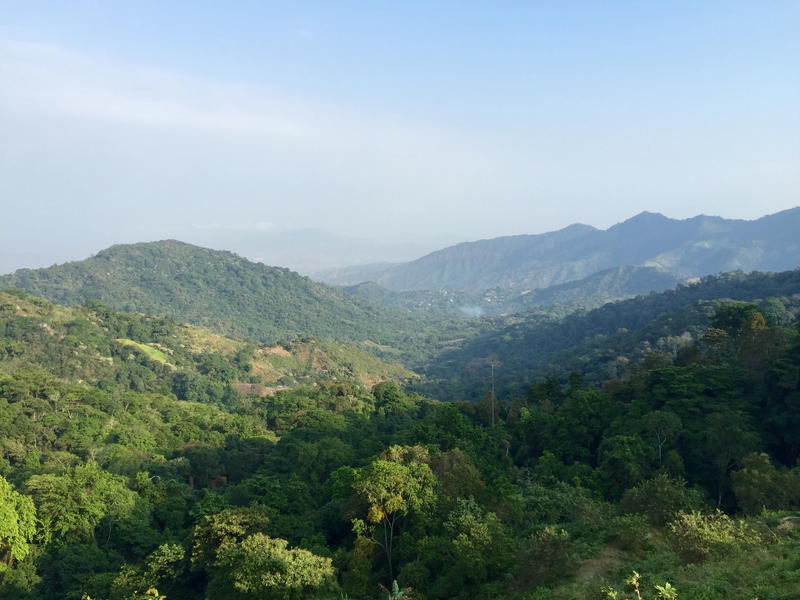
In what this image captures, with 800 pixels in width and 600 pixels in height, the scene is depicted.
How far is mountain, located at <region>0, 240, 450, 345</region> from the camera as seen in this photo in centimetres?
14912

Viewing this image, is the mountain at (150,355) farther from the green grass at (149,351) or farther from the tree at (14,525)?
the tree at (14,525)

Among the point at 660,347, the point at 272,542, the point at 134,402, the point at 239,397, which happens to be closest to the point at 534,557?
the point at 272,542

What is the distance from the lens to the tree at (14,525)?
23.2 meters

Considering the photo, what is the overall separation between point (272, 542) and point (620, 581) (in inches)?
432

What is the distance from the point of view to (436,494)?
70.6 ft

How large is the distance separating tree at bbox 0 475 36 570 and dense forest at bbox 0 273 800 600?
0.32 ft

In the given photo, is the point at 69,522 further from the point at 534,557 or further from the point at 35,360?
the point at 35,360

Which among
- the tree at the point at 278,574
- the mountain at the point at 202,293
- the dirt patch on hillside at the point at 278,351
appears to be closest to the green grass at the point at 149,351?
the dirt patch on hillside at the point at 278,351

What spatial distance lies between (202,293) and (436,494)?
16779 cm

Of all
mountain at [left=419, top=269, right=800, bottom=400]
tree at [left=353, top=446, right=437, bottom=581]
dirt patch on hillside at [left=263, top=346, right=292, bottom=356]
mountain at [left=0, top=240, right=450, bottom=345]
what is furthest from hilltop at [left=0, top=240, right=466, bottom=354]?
tree at [left=353, top=446, right=437, bottom=581]

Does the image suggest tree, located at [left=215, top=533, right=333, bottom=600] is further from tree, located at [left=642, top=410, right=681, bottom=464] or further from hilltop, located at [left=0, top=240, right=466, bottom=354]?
hilltop, located at [left=0, top=240, right=466, bottom=354]

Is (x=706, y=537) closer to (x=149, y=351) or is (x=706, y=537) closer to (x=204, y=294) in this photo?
(x=149, y=351)

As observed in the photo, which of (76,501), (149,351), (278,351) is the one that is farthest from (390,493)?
(278,351)

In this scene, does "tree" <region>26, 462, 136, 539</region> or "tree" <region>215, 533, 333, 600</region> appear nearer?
"tree" <region>215, 533, 333, 600</region>
